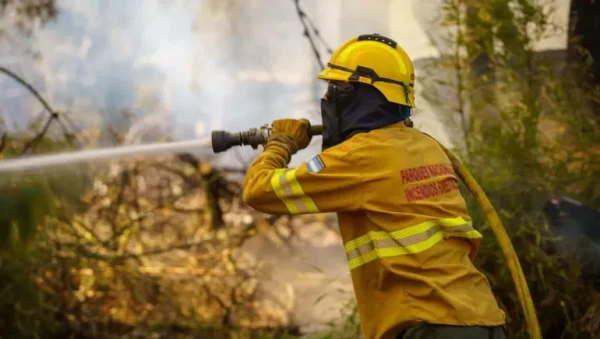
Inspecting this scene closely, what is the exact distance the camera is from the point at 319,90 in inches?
165

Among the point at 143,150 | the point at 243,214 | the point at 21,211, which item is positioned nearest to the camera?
the point at 21,211

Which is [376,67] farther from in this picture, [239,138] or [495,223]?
[495,223]

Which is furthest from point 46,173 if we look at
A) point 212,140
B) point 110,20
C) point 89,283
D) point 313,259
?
point 212,140

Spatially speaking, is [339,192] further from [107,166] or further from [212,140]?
[107,166]

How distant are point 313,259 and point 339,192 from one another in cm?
246

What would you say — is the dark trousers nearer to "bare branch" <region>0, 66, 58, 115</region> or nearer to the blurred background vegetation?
the blurred background vegetation

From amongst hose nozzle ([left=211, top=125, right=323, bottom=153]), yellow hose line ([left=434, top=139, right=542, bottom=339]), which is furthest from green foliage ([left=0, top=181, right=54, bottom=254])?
yellow hose line ([left=434, top=139, right=542, bottom=339])

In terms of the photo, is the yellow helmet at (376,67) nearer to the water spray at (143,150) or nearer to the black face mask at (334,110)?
the black face mask at (334,110)

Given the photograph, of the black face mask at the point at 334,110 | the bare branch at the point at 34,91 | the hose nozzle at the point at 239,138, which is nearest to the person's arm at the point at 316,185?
the black face mask at the point at 334,110

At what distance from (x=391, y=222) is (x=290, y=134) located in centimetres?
51

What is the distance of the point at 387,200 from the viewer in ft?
6.11

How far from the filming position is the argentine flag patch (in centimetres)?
186

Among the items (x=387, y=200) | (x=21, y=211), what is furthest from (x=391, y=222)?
(x=21, y=211)

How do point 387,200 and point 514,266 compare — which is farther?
point 514,266
